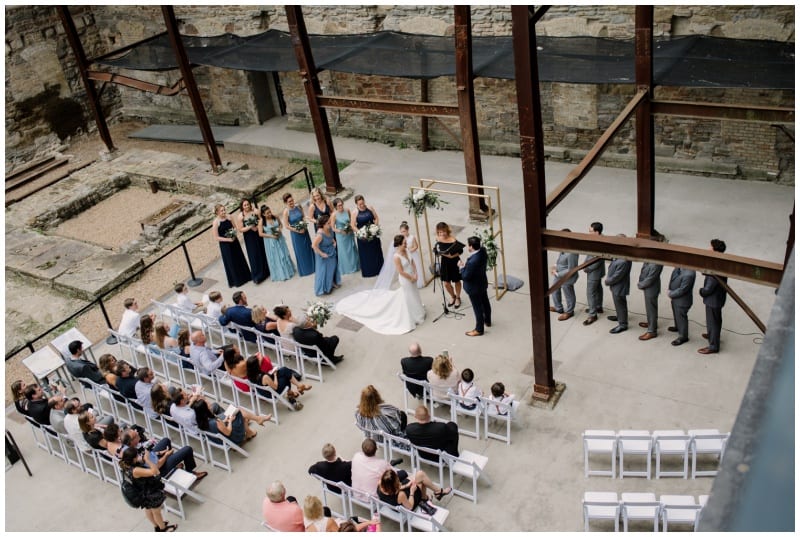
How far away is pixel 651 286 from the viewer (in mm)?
9430

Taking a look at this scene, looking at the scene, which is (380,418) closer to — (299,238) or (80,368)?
(80,368)

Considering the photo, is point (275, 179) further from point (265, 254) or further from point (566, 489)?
point (566, 489)

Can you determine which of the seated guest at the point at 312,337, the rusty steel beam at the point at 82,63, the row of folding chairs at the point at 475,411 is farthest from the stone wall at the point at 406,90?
the row of folding chairs at the point at 475,411

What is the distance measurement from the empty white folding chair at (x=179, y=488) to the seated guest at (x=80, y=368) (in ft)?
6.62

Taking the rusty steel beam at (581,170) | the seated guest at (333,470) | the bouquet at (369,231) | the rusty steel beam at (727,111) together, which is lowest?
the seated guest at (333,470)

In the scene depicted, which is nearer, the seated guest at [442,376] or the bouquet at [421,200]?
the seated guest at [442,376]

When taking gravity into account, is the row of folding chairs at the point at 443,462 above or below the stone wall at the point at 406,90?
below

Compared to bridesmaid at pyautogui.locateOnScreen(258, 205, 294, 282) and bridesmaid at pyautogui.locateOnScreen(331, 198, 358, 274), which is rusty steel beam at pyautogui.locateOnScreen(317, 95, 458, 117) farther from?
bridesmaid at pyautogui.locateOnScreen(258, 205, 294, 282)

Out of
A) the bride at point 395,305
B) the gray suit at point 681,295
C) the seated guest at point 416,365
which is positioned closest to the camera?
the seated guest at point 416,365

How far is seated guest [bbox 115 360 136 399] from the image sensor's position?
30.5 feet

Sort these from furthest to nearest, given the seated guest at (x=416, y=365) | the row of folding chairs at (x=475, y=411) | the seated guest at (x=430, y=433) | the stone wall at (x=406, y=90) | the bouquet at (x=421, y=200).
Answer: the stone wall at (x=406, y=90), the bouquet at (x=421, y=200), the seated guest at (x=416, y=365), the row of folding chairs at (x=475, y=411), the seated guest at (x=430, y=433)

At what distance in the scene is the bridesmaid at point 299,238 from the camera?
467 inches

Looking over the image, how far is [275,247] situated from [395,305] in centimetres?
228

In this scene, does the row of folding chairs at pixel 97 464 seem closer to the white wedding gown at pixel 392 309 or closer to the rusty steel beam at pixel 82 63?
the white wedding gown at pixel 392 309
